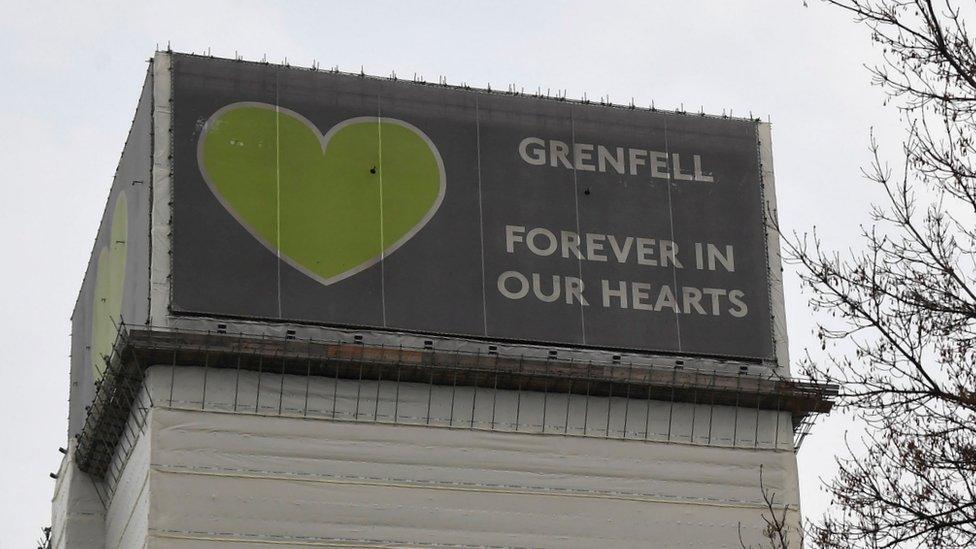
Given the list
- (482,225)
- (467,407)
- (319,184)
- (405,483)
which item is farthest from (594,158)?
(405,483)

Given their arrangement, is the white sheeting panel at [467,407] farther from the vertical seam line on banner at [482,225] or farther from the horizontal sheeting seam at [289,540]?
the horizontal sheeting seam at [289,540]

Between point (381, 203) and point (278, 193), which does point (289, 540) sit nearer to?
point (278, 193)

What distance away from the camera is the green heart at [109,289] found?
77.4 m

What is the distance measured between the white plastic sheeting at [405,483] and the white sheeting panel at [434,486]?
0.05 m

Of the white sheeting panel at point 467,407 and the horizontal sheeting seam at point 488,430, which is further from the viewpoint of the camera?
the white sheeting panel at point 467,407

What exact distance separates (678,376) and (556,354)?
4474 mm

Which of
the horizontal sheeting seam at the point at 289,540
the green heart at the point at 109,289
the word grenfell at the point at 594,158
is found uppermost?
the word grenfell at the point at 594,158

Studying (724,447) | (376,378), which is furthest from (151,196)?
(724,447)

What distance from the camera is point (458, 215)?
75.1 m

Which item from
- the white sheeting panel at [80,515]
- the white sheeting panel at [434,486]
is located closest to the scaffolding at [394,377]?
the white sheeting panel at [434,486]

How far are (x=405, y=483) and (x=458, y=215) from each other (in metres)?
10.5

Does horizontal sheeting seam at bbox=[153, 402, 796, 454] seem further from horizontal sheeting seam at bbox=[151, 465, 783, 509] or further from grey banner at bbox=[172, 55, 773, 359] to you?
grey banner at bbox=[172, 55, 773, 359]

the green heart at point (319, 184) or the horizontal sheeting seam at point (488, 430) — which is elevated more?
the green heart at point (319, 184)

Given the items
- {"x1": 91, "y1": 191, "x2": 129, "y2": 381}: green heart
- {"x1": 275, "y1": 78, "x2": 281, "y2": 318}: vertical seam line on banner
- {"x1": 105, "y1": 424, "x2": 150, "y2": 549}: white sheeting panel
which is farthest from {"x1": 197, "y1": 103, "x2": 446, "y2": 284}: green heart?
{"x1": 105, "y1": 424, "x2": 150, "y2": 549}: white sheeting panel
